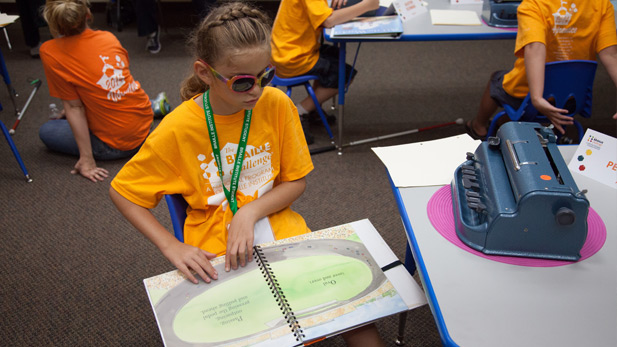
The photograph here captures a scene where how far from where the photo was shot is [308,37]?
254 cm

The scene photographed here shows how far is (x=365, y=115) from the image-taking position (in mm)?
3172

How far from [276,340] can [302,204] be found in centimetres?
145

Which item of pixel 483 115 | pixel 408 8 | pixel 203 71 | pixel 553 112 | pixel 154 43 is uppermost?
pixel 203 71

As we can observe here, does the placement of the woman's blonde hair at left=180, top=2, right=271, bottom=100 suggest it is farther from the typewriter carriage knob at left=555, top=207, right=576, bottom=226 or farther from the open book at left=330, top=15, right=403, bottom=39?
the open book at left=330, top=15, right=403, bottom=39

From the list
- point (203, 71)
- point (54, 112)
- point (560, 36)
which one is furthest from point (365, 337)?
point (54, 112)

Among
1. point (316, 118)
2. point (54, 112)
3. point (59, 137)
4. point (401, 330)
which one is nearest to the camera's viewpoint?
point (401, 330)

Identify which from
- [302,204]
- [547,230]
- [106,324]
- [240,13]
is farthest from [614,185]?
[106,324]

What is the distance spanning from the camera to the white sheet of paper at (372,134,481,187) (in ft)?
3.94

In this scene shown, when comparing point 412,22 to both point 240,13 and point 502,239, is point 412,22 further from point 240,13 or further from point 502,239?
point 502,239

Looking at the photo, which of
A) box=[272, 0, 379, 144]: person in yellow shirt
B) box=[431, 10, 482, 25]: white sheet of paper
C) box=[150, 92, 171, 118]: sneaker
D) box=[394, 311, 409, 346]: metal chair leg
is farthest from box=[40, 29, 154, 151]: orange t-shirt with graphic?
box=[394, 311, 409, 346]: metal chair leg

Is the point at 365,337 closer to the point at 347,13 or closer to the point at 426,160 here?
the point at 426,160

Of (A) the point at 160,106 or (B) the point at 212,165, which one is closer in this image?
(B) the point at 212,165

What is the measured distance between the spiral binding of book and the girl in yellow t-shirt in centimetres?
3

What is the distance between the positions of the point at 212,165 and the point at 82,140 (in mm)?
1630
